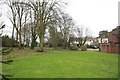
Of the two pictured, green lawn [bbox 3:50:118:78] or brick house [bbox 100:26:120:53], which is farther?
brick house [bbox 100:26:120:53]

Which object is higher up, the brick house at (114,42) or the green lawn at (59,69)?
the brick house at (114,42)

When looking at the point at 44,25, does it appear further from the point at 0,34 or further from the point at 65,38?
the point at 0,34

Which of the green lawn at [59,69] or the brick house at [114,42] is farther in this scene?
the brick house at [114,42]

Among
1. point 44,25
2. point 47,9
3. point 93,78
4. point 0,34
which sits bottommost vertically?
point 93,78

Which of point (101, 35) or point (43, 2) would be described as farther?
point (101, 35)

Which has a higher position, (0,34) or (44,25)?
(44,25)

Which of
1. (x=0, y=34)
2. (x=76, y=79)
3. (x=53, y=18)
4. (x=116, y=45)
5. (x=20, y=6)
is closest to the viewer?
(x=0, y=34)

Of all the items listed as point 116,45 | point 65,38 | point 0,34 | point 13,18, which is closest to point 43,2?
point 13,18

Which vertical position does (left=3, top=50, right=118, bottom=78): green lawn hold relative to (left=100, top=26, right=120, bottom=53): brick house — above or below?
below

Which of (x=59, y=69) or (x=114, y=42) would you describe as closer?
(x=59, y=69)

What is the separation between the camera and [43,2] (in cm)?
5006

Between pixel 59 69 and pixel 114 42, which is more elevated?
pixel 114 42

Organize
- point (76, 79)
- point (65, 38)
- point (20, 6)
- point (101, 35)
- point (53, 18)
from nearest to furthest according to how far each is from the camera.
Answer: point (76, 79), point (53, 18), point (20, 6), point (65, 38), point (101, 35)

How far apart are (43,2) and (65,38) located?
105 ft
